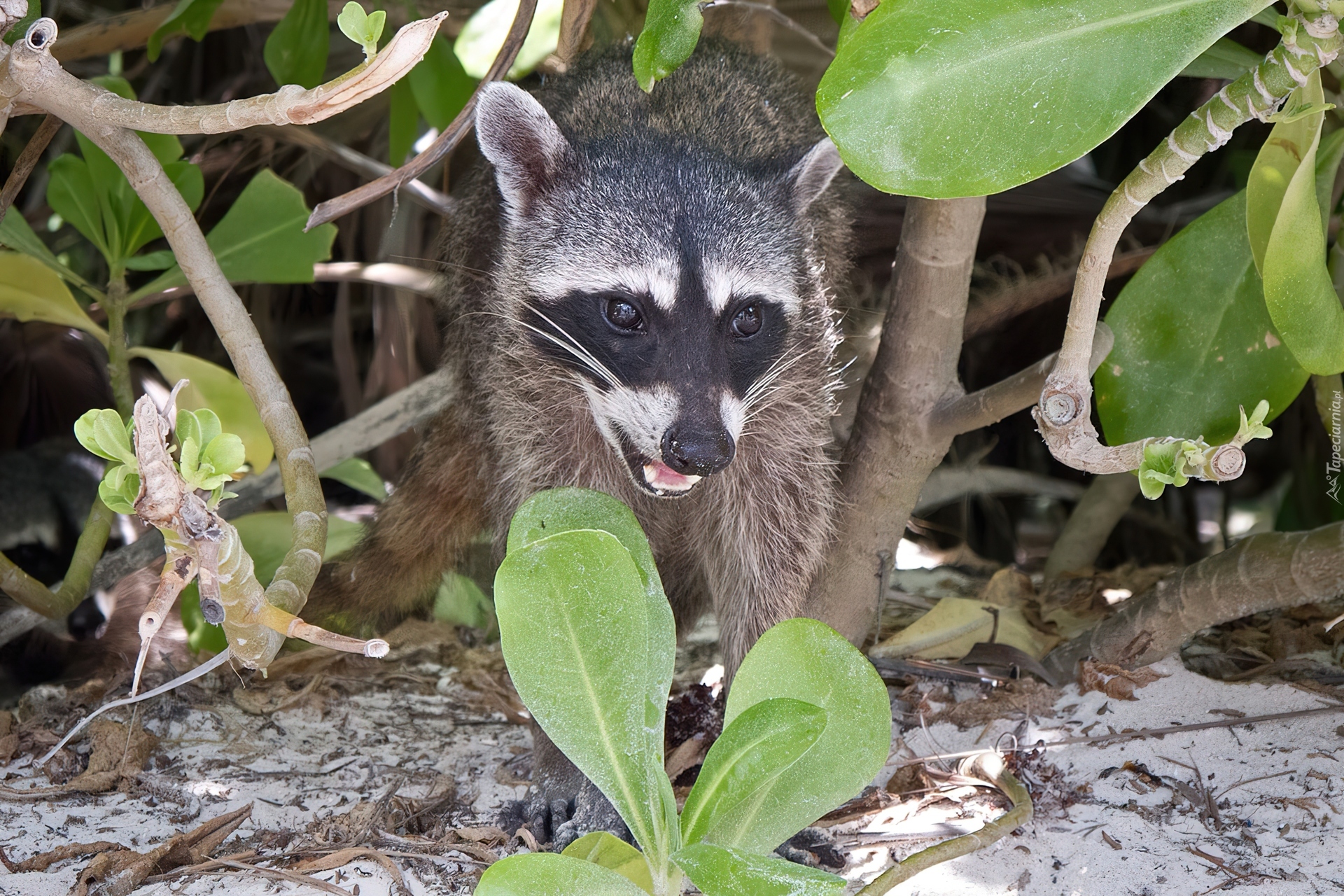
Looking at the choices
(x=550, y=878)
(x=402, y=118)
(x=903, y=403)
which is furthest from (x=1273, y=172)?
(x=402, y=118)

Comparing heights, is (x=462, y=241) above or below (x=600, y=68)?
below

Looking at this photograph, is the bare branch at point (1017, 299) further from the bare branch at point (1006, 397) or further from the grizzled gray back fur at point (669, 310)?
the bare branch at point (1006, 397)

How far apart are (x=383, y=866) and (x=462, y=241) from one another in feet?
4.74

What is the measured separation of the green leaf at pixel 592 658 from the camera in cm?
149

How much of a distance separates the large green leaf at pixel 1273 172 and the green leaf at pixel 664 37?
0.86 meters

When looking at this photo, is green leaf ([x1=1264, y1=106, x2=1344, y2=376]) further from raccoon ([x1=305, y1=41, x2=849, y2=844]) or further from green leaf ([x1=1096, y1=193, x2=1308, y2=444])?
raccoon ([x1=305, y1=41, x2=849, y2=844])

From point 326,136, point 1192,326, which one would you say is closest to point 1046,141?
point 1192,326

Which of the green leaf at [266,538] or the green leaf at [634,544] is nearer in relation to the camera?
the green leaf at [634,544]

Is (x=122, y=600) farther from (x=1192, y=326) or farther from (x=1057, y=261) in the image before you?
(x=1057, y=261)

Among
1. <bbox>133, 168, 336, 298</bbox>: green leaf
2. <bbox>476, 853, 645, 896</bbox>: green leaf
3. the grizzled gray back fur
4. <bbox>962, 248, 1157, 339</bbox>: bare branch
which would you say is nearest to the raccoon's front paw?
the grizzled gray back fur

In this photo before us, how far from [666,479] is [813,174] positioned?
0.74 m

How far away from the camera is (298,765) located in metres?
2.23

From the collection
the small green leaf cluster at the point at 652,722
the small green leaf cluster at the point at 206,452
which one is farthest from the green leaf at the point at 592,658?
the small green leaf cluster at the point at 206,452

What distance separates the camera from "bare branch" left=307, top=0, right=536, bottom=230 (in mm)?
1862
